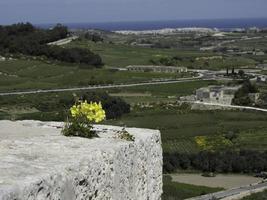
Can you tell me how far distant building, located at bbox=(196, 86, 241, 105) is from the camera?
65750 mm

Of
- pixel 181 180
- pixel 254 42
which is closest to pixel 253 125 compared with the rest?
pixel 181 180

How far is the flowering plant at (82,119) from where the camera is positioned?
834 centimetres

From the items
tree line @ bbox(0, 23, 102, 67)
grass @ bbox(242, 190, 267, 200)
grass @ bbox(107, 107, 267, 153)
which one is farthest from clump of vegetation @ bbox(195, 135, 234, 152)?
tree line @ bbox(0, 23, 102, 67)

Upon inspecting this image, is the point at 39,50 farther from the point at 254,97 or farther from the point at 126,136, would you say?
the point at 126,136

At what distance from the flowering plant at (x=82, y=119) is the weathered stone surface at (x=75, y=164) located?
7.3 inches

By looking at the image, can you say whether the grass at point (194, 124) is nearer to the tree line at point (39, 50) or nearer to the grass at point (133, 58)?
the tree line at point (39, 50)

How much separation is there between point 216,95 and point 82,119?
58.9 m

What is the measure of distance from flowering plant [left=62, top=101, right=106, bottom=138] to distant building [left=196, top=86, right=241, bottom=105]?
57.2 m

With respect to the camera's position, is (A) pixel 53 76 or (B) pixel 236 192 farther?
(A) pixel 53 76

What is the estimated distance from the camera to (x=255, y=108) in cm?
6272

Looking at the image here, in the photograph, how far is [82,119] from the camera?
853cm

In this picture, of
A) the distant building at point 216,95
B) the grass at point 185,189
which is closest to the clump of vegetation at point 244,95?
the distant building at point 216,95

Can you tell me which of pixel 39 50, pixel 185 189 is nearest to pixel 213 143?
pixel 185 189

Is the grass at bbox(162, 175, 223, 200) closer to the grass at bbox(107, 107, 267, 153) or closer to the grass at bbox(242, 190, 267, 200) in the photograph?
the grass at bbox(242, 190, 267, 200)
